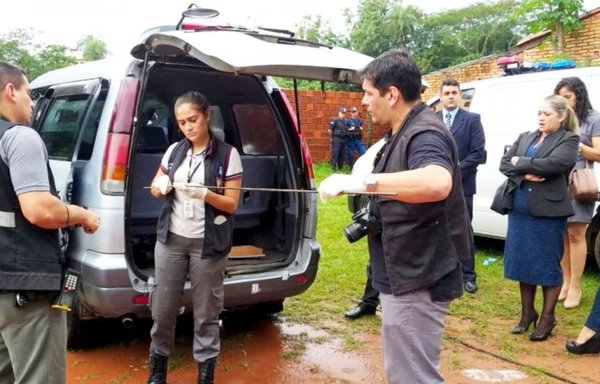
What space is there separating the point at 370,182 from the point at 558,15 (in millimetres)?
13683

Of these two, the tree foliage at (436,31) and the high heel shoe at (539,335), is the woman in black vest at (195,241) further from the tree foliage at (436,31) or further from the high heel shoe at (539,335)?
the tree foliage at (436,31)

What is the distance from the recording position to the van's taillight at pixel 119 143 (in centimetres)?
323

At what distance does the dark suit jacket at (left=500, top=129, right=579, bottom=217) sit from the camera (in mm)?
3920

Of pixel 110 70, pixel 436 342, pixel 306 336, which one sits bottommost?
pixel 306 336

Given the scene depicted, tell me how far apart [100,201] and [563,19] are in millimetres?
13439

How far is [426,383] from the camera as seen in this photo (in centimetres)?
235

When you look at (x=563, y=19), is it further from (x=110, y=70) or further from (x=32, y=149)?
(x=32, y=149)

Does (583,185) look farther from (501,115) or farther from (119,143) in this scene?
(119,143)

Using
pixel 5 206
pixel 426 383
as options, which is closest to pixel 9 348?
pixel 5 206

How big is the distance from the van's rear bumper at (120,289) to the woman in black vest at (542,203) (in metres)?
1.81

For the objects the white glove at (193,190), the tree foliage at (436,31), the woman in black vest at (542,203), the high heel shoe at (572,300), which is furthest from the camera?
the tree foliage at (436,31)

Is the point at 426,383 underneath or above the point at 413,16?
underneath

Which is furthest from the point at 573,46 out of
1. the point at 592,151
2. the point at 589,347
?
the point at 589,347

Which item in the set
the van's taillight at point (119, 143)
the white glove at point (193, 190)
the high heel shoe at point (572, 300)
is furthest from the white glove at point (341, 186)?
the high heel shoe at point (572, 300)
